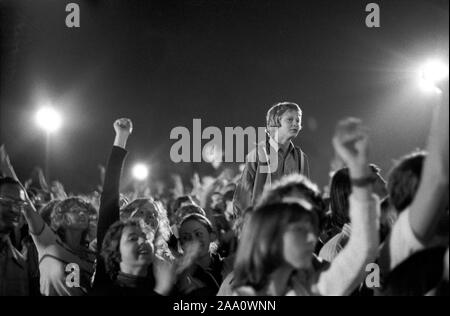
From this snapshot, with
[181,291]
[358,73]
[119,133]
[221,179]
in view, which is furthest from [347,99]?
[181,291]

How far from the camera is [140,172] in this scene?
13359 mm

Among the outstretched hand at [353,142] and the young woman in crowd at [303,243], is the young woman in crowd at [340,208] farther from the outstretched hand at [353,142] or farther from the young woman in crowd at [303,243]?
the outstretched hand at [353,142]

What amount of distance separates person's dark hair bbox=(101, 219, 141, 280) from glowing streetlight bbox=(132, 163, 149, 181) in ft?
33.2

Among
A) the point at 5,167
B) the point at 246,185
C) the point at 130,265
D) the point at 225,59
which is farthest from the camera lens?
the point at 225,59

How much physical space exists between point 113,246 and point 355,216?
1487 millimetres

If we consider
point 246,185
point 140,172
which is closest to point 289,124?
point 246,185

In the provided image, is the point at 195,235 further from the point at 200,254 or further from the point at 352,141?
the point at 352,141

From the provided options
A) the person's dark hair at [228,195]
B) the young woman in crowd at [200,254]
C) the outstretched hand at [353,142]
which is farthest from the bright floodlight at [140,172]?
the outstretched hand at [353,142]

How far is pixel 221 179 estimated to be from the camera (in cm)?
684

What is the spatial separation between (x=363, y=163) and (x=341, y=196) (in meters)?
1.15

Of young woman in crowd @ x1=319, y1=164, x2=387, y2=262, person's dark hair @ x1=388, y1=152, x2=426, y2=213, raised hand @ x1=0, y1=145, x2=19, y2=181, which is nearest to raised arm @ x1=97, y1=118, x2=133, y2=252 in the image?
raised hand @ x1=0, y1=145, x2=19, y2=181

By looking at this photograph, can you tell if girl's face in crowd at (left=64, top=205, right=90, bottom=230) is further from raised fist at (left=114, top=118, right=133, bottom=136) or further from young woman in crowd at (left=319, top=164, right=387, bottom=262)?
young woman in crowd at (left=319, top=164, right=387, bottom=262)

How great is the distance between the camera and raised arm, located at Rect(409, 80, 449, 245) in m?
1.92

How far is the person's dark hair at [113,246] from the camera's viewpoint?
3.04 meters
